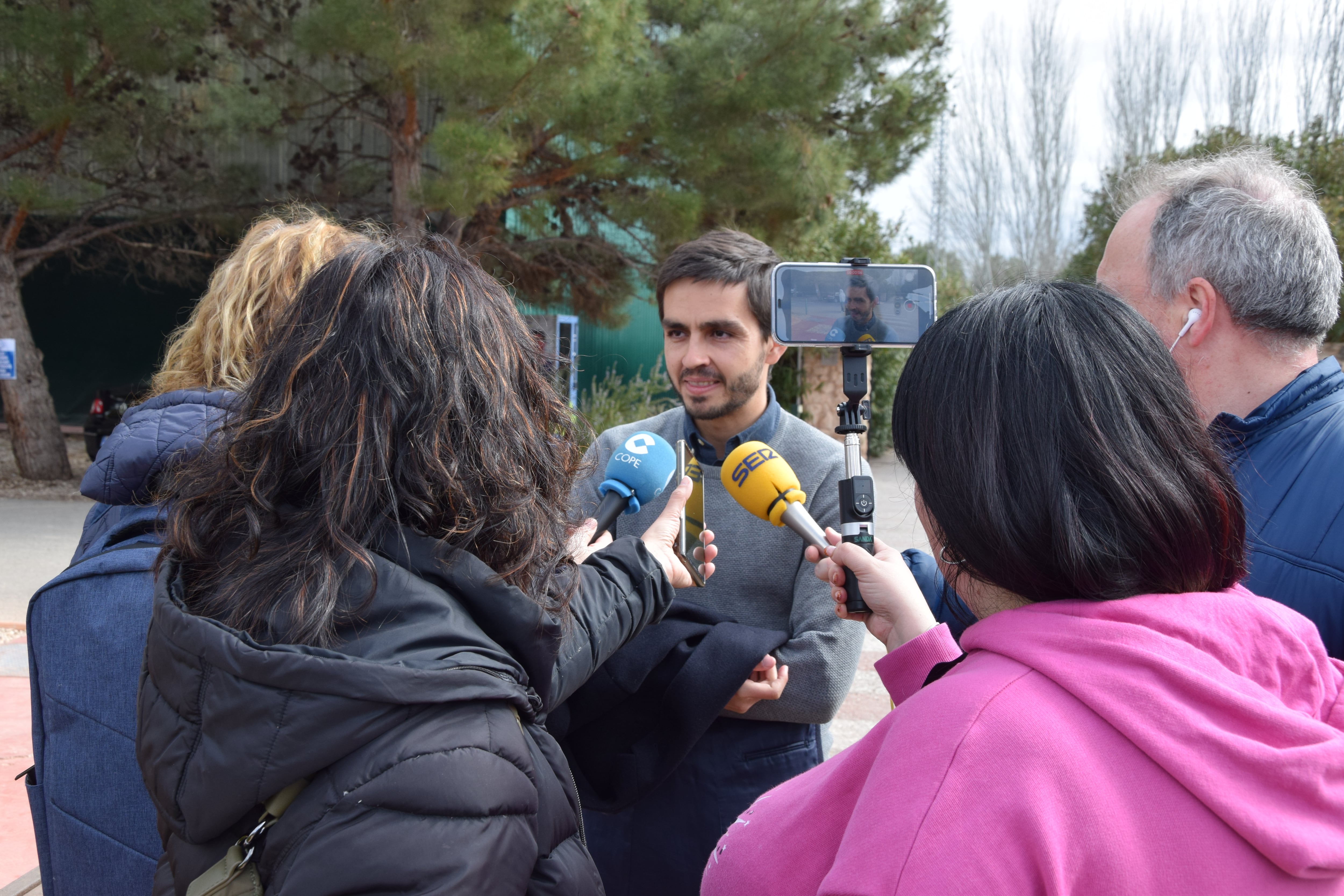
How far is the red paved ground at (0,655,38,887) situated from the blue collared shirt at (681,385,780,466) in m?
2.11

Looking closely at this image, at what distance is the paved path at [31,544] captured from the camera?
622 centimetres

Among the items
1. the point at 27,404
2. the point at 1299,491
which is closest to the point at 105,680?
the point at 1299,491

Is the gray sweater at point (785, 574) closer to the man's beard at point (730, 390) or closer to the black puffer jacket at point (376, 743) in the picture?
the man's beard at point (730, 390)

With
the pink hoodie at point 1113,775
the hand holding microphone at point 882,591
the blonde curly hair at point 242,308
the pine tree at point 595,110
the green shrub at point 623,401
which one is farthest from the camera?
the green shrub at point 623,401

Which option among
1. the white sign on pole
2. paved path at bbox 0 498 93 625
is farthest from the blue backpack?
the white sign on pole

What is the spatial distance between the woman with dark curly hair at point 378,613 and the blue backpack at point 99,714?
11.8 inches

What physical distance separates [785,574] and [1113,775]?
1.26m

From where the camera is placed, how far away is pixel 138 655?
4.85 feet

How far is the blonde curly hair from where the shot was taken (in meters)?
1.67

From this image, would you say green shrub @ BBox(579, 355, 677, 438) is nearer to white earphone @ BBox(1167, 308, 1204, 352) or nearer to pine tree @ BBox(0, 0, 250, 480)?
pine tree @ BBox(0, 0, 250, 480)

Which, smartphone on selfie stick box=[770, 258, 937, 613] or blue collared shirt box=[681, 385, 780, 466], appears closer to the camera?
smartphone on selfie stick box=[770, 258, 937, 613]

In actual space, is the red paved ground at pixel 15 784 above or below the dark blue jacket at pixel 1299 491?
below

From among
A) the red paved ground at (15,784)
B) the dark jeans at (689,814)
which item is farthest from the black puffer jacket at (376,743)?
the red paved ground at (15,784)

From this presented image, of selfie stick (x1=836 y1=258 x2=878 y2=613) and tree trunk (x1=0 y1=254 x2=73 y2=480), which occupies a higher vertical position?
selfie stick (x1=836 y1=258 x2=878 y2=613)
